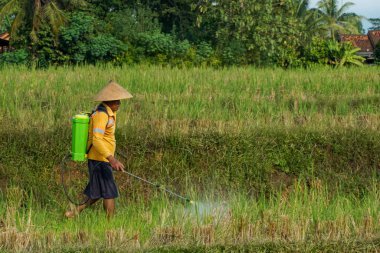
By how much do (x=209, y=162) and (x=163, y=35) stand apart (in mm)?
10190

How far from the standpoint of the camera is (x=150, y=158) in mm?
7379

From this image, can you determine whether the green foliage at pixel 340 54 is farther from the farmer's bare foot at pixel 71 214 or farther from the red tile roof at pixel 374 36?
the red tile roof at pixel 374 36

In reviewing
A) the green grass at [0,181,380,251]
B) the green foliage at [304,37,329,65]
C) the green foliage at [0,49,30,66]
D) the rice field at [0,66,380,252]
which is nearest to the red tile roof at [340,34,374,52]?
the green foliage at [304,37,329,65]

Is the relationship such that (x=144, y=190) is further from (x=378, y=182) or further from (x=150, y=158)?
(x=378, y=182)

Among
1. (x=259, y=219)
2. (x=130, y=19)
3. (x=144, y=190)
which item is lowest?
(x=144, y=190)

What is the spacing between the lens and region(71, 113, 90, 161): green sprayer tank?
203 inches

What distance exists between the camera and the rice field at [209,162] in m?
4.09

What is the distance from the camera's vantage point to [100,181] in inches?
209

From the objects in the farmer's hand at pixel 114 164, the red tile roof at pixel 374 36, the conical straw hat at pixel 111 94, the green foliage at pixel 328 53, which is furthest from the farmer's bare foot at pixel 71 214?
the red tile roof at pixel 374 36

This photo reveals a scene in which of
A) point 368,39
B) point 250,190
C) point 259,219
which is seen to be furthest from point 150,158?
point 368,39

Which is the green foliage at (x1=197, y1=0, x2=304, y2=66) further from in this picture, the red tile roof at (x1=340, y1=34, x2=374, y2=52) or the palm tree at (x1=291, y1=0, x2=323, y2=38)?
the red tile roof at (x1=340, y1=34, x2=374, y2=52)

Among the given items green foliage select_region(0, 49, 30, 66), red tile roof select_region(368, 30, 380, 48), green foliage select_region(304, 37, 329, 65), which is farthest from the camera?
red tile roof select_region(368, 30, 380, 48)

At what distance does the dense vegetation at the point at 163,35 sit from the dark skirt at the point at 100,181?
9975 millimetres

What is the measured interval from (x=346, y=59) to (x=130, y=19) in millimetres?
6832
